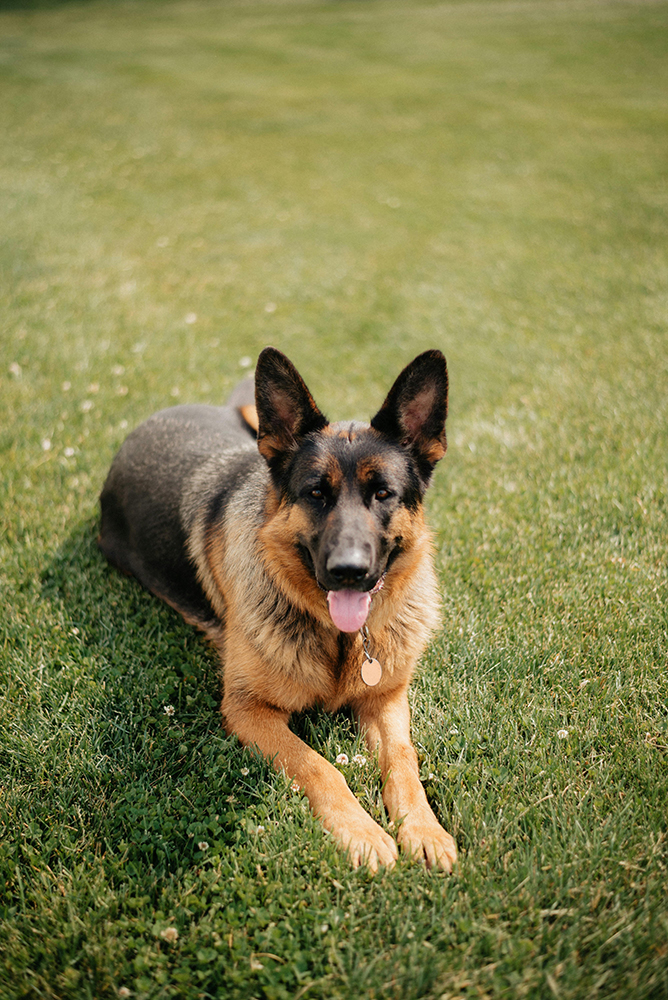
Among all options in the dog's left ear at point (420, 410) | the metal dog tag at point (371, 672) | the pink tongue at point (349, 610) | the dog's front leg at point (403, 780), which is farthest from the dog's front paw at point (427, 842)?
the dog's left ear at point (420, 410)

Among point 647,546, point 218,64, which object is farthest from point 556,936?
point 218,64

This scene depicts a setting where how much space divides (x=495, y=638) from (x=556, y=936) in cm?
148

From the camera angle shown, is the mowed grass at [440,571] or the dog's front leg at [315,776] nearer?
the mowed grass at [440,571]

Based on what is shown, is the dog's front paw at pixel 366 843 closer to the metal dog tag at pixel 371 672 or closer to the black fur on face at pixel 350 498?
the metal dog tag at pixel 371 672

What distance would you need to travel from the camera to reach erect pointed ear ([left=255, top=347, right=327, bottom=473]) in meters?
2.85

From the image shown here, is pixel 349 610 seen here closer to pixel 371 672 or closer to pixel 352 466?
pixel 371 672

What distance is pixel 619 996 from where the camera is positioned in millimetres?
1975

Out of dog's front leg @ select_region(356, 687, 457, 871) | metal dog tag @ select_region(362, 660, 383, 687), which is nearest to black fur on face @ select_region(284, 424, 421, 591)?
metal dog tag @ select_region(362, 660, 383, 687)

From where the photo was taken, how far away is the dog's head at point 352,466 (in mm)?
2664

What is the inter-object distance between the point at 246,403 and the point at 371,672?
2.54 m

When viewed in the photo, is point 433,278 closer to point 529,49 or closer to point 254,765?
point 254,765

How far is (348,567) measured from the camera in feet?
8.17

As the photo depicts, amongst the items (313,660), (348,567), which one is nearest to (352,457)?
(348,567)

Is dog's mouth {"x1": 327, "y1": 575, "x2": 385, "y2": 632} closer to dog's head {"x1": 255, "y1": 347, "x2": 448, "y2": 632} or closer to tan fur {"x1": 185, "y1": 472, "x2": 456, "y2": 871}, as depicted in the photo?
dog's head {"x1": 255, "y1": 347, "x2": 448, "y2": 632}
